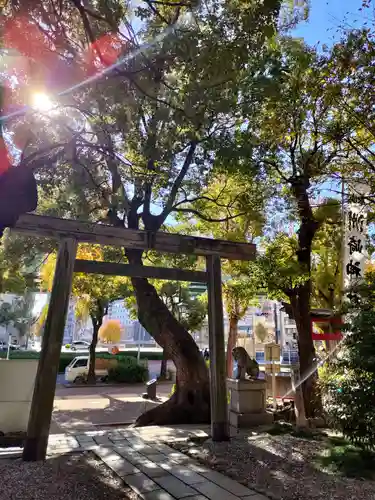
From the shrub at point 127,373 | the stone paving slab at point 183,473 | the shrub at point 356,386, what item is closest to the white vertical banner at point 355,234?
the shrub at point 356,386

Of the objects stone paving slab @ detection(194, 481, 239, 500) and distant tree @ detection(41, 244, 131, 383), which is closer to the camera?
stone paving slab @ detection(194, 481, 239, 500)

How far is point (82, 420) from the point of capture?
11266 millimetres

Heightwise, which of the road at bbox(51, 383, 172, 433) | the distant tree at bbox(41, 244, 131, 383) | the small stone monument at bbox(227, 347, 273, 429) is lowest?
the road at bbox(51, 383, 172, 433)

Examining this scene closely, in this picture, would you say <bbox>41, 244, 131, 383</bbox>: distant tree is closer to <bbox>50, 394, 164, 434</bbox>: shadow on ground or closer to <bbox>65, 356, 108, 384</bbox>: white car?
<bbox>65, 356, 108, 384</bbox>: white car

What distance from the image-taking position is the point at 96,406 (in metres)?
14.1

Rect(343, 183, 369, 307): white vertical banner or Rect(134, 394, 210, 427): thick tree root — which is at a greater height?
Rect(343, 183, 369, 307): white vertical banner

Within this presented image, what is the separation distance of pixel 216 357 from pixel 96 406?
8.93 meters

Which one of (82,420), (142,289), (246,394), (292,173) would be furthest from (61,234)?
(82,420)

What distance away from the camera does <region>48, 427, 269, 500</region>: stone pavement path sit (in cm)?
421

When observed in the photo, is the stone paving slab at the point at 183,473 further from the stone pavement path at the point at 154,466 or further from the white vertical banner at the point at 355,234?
the white vertical banner at the point at 355,234

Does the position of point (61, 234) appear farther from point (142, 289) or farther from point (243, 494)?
point (243, 494)

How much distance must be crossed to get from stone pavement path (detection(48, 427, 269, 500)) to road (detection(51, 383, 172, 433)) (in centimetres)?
313

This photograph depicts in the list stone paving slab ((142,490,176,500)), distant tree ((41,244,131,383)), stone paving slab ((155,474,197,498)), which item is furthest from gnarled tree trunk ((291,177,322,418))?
stone paving slab ((142,490,176,500))

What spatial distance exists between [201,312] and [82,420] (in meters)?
11.3
